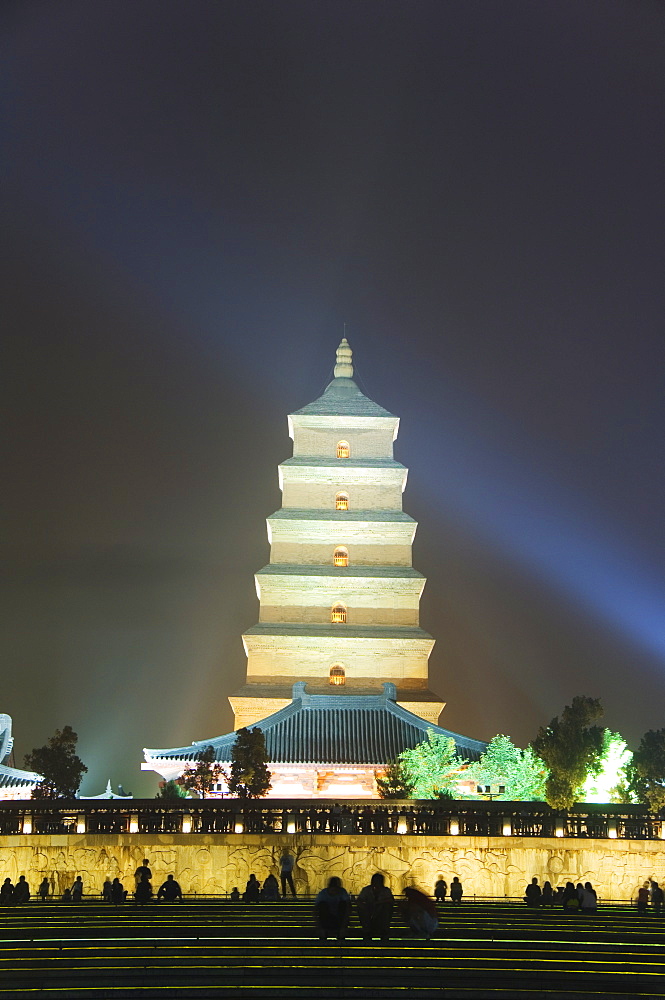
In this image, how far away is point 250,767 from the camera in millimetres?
Answer: 42531

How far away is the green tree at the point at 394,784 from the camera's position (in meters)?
42.7

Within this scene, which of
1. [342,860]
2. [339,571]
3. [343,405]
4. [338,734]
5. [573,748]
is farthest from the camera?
[343,405]

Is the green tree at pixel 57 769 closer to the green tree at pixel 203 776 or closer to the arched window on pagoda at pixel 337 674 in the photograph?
the green tree at pixel 203 776

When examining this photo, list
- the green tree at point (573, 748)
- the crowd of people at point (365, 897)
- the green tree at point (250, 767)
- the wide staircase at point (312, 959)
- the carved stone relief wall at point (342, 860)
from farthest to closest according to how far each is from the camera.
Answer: the green tree at point (250, 767)
the green tree at point (573, 748)
the carved stone relief wall at point (342, 860)
the crowd of people at point (365, 897)
the wide staircase at point (312, 959)

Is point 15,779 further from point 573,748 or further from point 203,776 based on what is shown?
point 573,748

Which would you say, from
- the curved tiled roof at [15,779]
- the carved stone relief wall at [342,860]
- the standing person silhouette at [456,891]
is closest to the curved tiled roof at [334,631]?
the curved tiled roof at [15,779]

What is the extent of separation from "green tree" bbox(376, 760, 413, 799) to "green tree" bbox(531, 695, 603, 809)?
5705mm

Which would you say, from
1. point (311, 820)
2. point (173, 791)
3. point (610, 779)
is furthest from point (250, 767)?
point (610, 779)

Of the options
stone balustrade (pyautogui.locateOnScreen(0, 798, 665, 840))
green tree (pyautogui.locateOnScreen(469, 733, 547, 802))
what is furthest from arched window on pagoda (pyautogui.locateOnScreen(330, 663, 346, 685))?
stone balustrade (pyautogui.locateOnScreen(0, 798, 665, 840))

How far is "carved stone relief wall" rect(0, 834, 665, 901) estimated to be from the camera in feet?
98.0

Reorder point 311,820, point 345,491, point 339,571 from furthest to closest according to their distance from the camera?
point 345,491, point 339,571, point 311,820

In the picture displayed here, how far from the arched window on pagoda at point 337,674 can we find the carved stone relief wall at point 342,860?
82.5ft

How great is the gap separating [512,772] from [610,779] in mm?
4430

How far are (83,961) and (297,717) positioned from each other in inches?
1362
